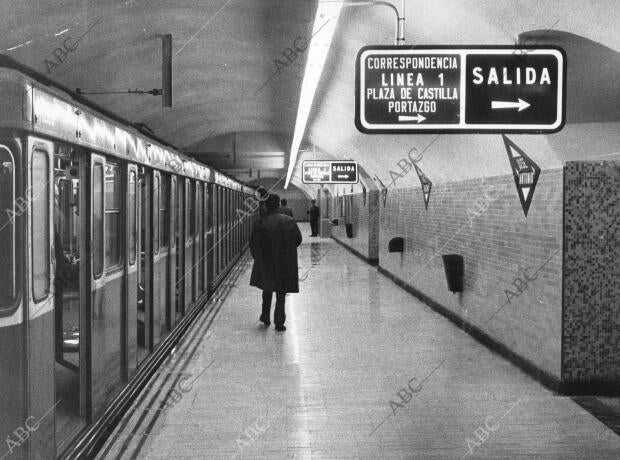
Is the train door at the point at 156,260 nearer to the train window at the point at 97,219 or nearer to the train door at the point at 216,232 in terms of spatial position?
the train window at the point at 97,219

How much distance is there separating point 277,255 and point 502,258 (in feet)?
8.42

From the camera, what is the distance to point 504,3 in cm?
571

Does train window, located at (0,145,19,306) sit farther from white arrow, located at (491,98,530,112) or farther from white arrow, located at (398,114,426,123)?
white arrow, located at (491,98,530,112)

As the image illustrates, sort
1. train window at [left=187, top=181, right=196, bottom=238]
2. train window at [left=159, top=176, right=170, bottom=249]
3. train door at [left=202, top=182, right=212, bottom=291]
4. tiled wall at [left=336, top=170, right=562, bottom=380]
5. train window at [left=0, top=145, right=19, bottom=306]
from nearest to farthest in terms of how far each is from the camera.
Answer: train window at [left=0, top=145, right=19, bottom=306], tiled wall at [left=336, top=170, right=562, bottom=380], train window at [left=159, top=176, right=170, bottom=249], train window at [left=187, top=181, right=196, bottom=238], train door at [left=202, top=182, right=212, bottom=291]

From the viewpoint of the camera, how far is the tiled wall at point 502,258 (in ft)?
19.4

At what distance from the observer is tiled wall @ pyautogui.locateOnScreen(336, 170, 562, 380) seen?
233 inches

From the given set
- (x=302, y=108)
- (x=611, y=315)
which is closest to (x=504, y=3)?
(x=611, y=315)

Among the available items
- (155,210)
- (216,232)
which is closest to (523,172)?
(155,210)

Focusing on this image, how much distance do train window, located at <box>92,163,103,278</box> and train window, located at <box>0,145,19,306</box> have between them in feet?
3.90

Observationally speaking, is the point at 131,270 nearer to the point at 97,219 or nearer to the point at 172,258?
the point at 97,219

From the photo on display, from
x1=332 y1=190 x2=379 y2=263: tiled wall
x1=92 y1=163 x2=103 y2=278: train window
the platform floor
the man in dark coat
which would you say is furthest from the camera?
x1=332 y1=190 x2=379 y2=263: tiled wall

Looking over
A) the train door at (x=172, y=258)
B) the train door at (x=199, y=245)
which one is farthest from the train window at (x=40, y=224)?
the train door at (x=199, y=245)

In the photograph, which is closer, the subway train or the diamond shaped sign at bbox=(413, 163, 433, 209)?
the subway train

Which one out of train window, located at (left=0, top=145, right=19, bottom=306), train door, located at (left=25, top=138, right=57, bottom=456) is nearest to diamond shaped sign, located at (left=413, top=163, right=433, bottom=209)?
train door, located at (left=25, top=138, right=57, bottom=456)
